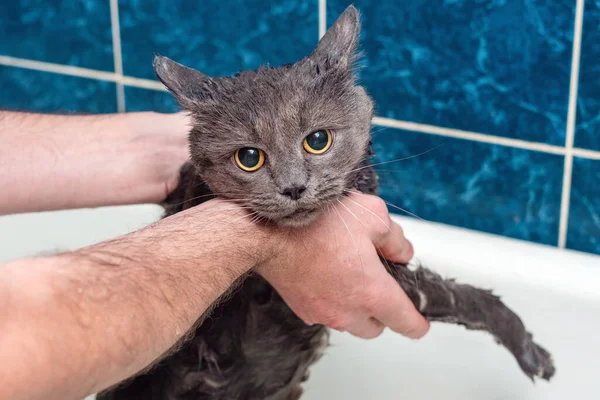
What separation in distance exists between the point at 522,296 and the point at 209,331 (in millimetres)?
650

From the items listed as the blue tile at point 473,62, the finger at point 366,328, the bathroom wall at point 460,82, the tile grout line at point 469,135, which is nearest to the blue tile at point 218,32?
the bathroom wall at point 460,82

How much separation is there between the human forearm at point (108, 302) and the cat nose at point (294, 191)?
0.32ft

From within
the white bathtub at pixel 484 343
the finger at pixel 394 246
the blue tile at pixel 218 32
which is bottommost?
the white bathtub at pixel 484 343

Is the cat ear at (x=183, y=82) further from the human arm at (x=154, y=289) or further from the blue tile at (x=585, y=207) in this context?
the blue tile at (x=585, y=207)

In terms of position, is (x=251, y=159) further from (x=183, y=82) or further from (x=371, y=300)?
(x=371, y=300)

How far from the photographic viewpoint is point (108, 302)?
0.90m

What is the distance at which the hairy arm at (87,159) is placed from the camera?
5.03 feet

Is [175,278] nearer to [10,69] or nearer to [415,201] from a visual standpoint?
[415,201]

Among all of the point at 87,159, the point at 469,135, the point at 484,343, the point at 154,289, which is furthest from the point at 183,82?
the point at 484,343

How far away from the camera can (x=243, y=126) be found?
45.8 inches

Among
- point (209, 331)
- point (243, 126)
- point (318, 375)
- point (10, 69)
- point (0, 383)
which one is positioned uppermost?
point (10, 69)

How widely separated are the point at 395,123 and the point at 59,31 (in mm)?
938

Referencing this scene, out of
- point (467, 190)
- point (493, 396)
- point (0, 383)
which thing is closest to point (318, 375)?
point (493, 396)

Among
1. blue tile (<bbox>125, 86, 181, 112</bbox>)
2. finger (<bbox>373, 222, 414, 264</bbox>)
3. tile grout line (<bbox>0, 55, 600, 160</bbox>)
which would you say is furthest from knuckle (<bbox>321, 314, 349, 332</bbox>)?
blue tile (<bbox>125, 86, 181, 112</bbox>)
